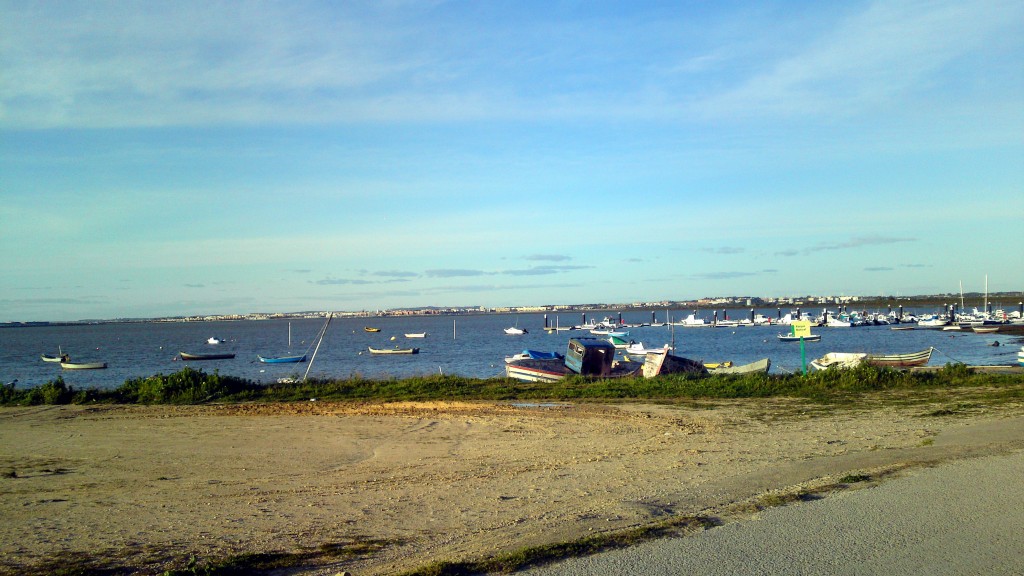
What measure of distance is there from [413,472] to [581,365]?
1932 cm

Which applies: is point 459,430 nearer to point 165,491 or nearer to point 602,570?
point 165,491

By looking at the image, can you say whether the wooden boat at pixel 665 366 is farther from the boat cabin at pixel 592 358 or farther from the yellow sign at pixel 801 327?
the yellow sign at pixel 801 327

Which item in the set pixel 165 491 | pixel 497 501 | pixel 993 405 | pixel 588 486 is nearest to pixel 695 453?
pixel 588 486

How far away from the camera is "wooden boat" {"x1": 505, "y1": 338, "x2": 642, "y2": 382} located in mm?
31625

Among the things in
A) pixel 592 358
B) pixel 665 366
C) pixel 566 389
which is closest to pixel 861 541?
pixel 566 389

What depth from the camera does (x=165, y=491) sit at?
11.6 metres

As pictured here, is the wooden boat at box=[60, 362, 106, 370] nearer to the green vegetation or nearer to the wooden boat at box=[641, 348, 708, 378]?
the green vegetation

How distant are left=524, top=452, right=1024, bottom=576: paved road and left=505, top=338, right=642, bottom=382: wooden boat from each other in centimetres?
2180

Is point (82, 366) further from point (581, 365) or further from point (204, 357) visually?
point (581, 365)

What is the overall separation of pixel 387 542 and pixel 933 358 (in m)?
55.7

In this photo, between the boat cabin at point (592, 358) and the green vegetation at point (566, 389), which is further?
the boat cabin at point (592, 358)

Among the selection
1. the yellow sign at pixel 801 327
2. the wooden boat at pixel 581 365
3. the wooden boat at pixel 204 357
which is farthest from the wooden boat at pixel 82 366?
the yellow sign at pixel 801 327

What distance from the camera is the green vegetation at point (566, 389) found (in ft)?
77.2

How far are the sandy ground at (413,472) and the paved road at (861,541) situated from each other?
937 mm
